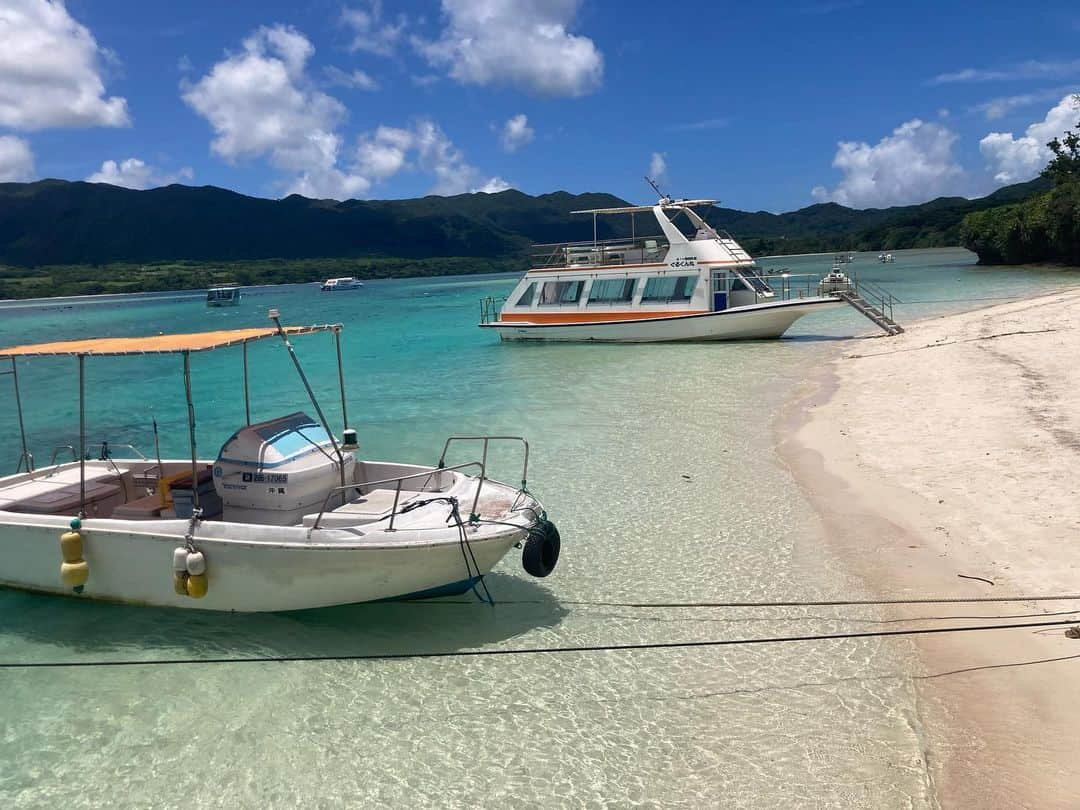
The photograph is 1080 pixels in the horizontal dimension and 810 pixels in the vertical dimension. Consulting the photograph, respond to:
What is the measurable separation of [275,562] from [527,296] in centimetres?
2688

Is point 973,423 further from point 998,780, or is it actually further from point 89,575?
point 89,575

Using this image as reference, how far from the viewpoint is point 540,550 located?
25.2 feet

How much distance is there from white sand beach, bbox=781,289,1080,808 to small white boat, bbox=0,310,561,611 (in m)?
3.83

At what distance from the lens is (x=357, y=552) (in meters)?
7.22

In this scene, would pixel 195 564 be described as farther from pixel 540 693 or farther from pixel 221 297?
pixel 221 297

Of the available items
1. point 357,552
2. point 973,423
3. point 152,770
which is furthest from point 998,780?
point 973,423

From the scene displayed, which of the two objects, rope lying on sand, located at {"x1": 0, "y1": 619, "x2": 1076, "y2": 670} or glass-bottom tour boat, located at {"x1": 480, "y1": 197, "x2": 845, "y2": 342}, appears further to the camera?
glass-bottom tour boat, located at {"x1": 480, "y1": 197, "x2": 845, "y2": 342}

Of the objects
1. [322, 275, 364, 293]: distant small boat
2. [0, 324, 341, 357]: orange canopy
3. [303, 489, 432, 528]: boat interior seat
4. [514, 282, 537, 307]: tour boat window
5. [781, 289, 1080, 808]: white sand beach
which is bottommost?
[781, 289, 1080, 808]: white sand beach

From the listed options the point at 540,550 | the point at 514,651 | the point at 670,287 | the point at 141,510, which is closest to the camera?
the point at 514,651

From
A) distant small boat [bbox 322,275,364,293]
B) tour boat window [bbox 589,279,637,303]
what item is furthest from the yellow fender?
distant small boat [bbox 322,275,364,293]

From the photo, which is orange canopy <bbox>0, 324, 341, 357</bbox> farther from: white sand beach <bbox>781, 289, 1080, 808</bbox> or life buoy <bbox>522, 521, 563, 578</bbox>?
white sand beach <bbox>781, 289, 1080, 808</bbox>

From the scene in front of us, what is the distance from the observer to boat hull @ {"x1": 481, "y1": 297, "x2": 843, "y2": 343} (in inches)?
1102

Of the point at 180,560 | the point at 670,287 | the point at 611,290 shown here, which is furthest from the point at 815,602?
the point at 611,290

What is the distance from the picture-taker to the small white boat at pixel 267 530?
24.2 feet
